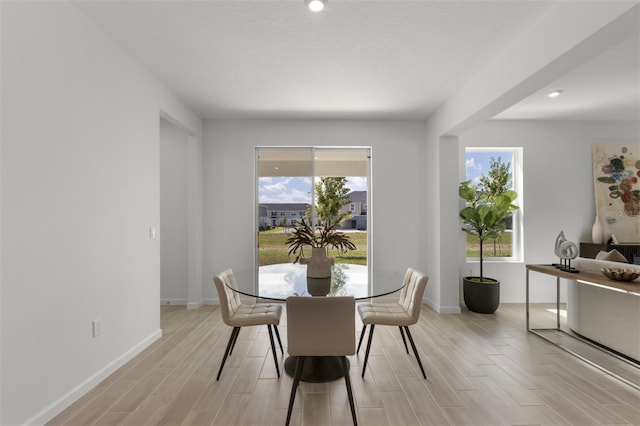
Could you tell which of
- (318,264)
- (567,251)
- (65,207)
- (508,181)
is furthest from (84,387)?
(508,181)

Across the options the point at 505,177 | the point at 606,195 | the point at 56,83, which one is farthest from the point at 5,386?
the point at 606,195

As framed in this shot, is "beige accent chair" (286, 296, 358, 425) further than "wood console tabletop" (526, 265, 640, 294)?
No

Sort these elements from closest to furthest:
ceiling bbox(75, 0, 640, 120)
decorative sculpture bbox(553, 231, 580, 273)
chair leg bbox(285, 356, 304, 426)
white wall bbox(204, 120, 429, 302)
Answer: chair leg bbox(285, 356, 304, 426)
ceiling bbox(75, 0, 640, 120)
decorative sculpture bbox(553, 231, 580, 273)
white wall bbox(204, 120, 429, 302)

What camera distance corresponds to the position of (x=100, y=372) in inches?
99.5

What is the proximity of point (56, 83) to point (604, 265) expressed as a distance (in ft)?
15.9

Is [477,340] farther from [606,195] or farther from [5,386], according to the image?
[5,386]

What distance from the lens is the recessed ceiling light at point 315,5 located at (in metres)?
2.16

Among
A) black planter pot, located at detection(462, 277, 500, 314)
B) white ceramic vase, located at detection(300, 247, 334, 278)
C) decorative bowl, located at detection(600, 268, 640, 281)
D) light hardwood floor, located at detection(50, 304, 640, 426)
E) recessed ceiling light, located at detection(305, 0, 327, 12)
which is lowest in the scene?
light hardwood floor, located at detection(50, 304, 640, 426)

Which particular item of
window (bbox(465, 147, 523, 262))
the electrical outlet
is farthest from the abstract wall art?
the electrical outlet

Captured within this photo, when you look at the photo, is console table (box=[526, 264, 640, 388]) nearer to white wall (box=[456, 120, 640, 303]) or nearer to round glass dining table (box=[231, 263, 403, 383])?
white wall (box=[456, 120, 640, 303])

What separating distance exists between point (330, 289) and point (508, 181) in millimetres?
3897

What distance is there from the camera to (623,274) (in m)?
2.71

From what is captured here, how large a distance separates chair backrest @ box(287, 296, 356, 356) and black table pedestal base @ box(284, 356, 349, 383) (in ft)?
1.91

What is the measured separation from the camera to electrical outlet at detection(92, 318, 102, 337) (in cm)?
246
